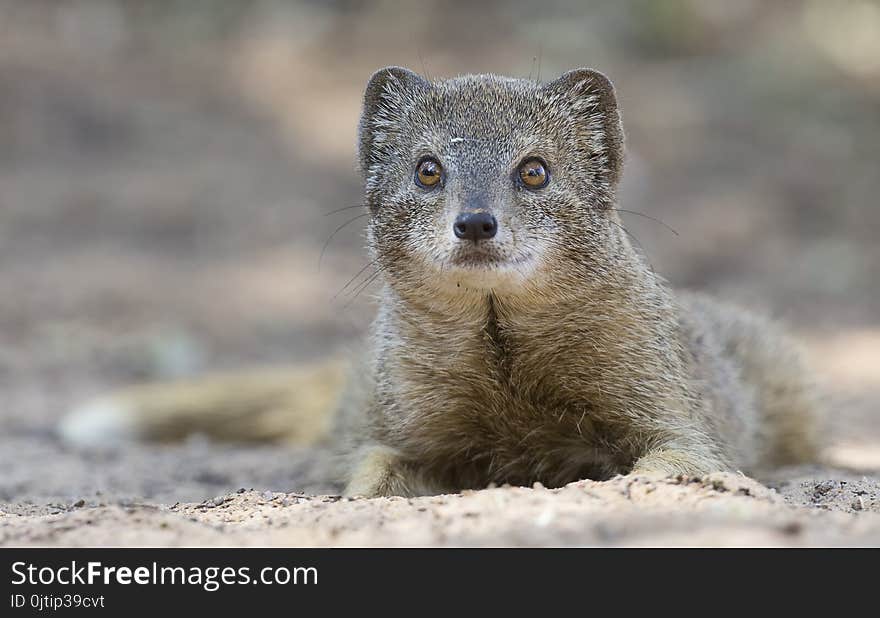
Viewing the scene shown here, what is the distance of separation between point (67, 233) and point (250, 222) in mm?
1390

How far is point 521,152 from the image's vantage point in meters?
3.73

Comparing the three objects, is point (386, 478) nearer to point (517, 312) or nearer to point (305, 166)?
point (517, 312)

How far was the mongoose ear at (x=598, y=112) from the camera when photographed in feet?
13.1

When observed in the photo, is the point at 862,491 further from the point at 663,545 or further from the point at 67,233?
the point at 67,233

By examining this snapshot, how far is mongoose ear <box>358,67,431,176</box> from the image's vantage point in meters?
4.07

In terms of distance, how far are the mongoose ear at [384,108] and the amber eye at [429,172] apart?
282 millimetres

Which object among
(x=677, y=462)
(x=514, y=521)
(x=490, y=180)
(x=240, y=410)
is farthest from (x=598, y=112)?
(x=240, y=410)

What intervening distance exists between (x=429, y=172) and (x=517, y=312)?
541 millimetres

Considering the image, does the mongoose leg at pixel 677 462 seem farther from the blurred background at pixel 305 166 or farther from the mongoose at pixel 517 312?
the blurred background at pixel 305 166

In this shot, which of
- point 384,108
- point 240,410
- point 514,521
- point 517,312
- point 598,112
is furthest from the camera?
point 240,410

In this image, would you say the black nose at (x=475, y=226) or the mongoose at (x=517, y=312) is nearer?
the black nose at (x=475, y=226)

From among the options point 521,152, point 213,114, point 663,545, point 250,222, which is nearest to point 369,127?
point 521,152

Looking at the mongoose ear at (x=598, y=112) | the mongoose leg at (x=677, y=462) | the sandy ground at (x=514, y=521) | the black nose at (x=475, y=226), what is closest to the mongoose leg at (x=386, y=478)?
the sandy ground at (x=514, y=521)

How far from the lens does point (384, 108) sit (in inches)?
163
